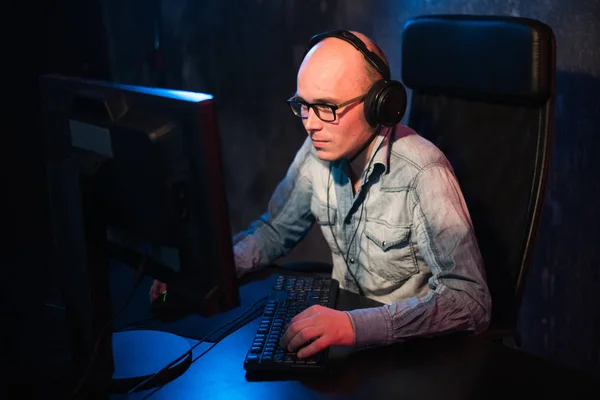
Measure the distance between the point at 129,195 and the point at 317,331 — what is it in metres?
0.38

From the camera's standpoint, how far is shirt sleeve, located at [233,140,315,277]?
1.62 metres

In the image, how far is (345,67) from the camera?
1334 mm

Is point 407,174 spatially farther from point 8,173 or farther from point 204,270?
point 8,173

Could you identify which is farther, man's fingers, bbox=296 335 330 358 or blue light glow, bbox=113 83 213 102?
man's fingers, bbox=296 335 330 358

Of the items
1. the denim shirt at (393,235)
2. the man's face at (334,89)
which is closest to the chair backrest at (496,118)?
the denim shirt at (393,235)

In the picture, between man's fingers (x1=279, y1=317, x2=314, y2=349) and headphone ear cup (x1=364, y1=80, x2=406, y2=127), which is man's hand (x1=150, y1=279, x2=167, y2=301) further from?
headphone ear cup (x1=364, y1=80, x2=406, y2=127)

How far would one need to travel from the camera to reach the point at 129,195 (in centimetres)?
92

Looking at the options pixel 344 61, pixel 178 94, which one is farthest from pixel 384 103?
pixel 178 94

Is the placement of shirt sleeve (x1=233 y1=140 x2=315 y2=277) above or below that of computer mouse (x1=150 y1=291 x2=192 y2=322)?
above

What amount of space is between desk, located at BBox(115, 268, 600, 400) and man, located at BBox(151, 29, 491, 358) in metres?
0.05

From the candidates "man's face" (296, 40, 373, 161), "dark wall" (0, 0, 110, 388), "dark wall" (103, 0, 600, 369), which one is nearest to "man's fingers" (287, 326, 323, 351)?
"man's face" (296, 40, 373, 161)

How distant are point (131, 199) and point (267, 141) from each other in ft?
5.57

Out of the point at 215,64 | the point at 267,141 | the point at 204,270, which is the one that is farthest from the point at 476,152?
the point at 215,64

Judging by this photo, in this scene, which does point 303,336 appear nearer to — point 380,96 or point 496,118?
point 380,96
